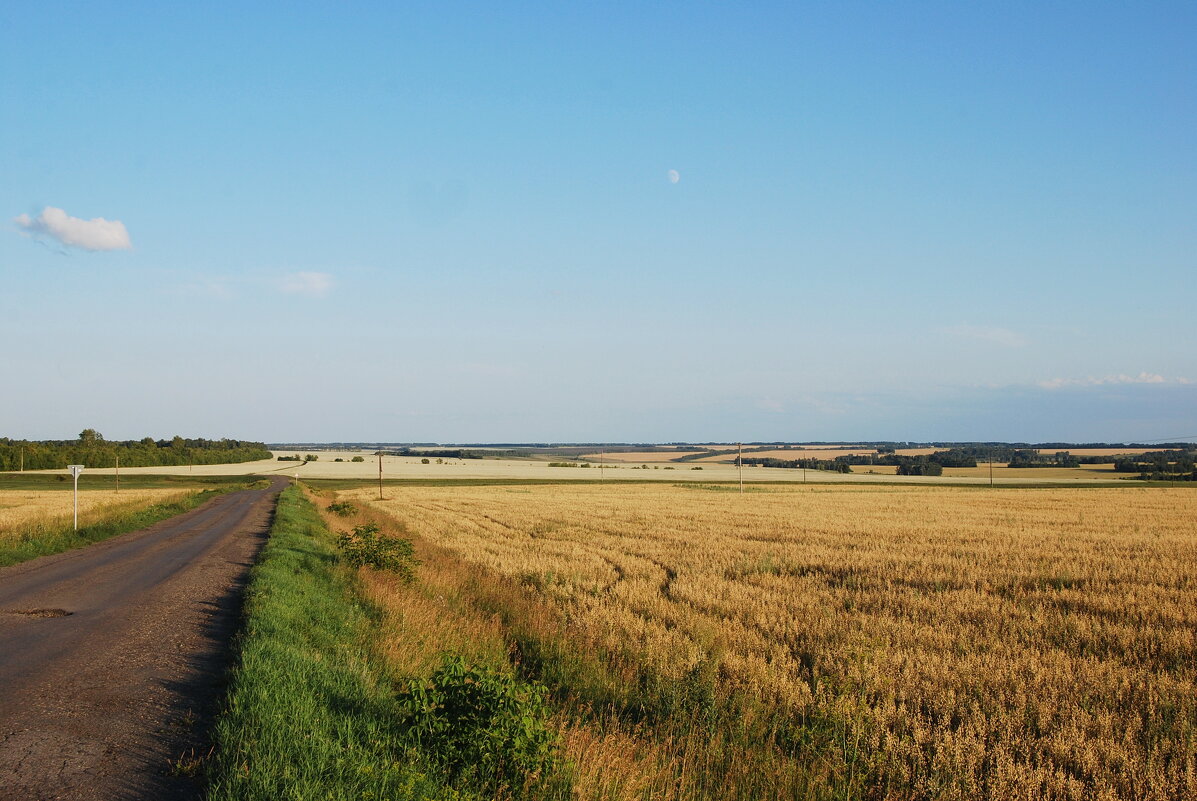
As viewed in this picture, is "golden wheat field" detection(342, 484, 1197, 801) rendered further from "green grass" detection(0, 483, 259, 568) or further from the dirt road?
"green grass" detection(0, 483, 259, 568)

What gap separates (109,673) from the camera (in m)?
8.96

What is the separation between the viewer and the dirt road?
597 centimetres

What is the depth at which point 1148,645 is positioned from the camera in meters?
10.4

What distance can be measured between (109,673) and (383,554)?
8.34m

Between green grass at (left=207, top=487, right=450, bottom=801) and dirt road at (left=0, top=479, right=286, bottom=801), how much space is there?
458 mm

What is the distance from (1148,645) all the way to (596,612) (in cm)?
818

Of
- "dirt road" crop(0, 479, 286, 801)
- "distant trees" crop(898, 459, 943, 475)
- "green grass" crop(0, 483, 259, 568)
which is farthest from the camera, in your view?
"distant trees" crop(898, 459, 943, 475)

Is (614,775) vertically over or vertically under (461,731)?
under

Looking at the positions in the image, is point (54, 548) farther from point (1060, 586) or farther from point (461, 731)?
point (1060, 586)

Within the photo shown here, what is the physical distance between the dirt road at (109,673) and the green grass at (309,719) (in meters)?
0.46

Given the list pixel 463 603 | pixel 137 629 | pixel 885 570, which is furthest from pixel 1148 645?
pixel 137 629

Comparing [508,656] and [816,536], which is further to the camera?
[816,536]

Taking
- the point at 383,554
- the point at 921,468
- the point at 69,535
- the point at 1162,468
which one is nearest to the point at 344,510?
the point at 69,535

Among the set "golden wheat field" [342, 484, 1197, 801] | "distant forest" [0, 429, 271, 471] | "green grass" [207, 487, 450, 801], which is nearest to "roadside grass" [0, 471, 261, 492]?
"distant forest" [0, 429, 271, 471]
